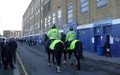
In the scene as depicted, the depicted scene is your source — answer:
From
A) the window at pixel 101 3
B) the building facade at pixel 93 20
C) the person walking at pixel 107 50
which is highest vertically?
the window at pixel 101 3

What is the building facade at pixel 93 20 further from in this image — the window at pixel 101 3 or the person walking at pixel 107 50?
the person walking at pixel 107 50

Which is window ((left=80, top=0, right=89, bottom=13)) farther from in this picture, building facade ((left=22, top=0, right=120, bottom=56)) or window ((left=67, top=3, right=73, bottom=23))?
window ((left=67, top=3, right=73, bottom=23))

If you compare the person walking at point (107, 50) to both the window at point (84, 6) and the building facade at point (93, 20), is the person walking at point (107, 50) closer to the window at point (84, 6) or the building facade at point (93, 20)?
the building facade at point (93, 20)

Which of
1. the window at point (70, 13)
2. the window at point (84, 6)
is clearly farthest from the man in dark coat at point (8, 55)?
the window at point (70, 13)

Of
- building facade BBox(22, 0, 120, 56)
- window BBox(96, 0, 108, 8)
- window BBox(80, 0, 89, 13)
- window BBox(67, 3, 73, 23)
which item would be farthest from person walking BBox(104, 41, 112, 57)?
window BBox(67, 3, 73, 23)

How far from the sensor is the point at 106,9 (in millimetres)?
35594

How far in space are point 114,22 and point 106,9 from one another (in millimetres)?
3103

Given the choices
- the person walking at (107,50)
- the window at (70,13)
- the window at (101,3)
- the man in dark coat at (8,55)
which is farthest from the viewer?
the window at (70,13)

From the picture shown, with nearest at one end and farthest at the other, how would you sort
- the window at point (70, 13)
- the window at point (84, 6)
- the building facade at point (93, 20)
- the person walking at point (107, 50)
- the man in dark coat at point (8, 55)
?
1. the man in dark coat at point (8, 55)
2. the person walking at point (107, 50)
3. the building facade at point (93, 20)
4. the window at point (84, 6)
5. the window at point (70, 13)

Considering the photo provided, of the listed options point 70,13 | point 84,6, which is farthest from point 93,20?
point 70,13

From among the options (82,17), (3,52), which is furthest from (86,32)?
(3,52)

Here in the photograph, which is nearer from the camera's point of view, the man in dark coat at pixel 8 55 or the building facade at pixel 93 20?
the man in dark coat at pixel 8 55

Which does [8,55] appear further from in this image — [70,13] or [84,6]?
[70,13]

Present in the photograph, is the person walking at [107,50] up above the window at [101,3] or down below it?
below
